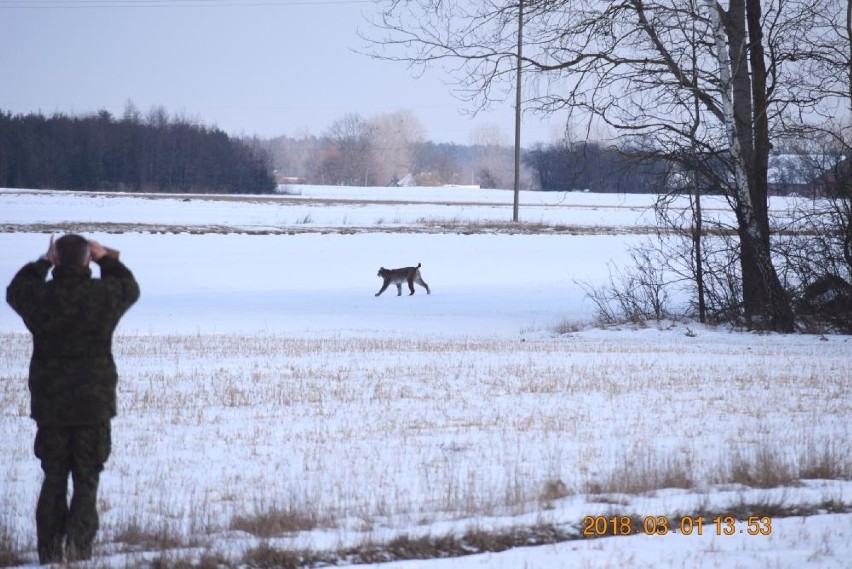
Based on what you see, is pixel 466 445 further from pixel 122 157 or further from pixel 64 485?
pixel 122 157

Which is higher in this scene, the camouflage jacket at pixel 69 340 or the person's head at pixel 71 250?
the person's head at pixel 71 250

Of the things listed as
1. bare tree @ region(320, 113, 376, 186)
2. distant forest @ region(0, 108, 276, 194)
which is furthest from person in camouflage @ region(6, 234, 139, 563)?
bare tree @ region(320, 113, 376, 186)

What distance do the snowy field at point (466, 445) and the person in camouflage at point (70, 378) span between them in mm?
296

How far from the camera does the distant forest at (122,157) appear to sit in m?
97.3

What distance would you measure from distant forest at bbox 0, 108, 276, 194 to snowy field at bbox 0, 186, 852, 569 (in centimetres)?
8022

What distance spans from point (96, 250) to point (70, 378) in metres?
0.79

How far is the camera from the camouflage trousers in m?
5.81

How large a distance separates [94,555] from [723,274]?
17.6 metres

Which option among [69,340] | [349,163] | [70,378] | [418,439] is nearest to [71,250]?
[69,340]

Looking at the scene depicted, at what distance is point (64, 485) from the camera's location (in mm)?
5930

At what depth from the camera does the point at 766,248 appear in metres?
20.2

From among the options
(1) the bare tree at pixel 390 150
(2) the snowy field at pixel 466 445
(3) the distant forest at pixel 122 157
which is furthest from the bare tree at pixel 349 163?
(2) the snowy field at pixel 466 445

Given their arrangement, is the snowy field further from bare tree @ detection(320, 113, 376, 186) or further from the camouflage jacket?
bare tree @ detection(320, 113, 376, 186)

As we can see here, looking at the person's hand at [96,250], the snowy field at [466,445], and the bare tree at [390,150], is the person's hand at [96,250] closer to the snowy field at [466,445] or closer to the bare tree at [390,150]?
the snowy field at [466,445]
